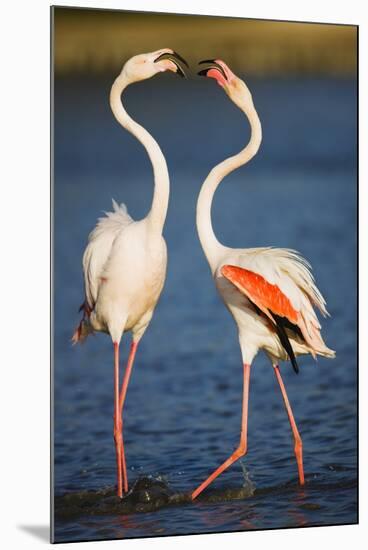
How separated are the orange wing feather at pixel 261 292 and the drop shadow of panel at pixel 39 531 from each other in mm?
1429

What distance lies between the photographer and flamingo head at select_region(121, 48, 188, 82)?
7055mm

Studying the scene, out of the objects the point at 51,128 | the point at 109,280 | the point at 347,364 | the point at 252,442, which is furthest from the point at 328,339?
the point at 51,128

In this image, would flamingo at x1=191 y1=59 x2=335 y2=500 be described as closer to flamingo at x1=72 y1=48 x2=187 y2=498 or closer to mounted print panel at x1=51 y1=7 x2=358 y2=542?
mounted print panel at x1=51 y1=7 x2=358 y2=542

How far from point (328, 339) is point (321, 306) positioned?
0.54 ft

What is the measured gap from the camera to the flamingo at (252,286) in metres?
7.13

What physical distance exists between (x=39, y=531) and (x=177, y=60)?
227 cm

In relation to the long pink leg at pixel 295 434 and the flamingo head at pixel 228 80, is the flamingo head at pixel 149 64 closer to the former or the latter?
the flamingo head at pixel 228 80

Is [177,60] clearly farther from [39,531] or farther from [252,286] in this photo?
[39,531]

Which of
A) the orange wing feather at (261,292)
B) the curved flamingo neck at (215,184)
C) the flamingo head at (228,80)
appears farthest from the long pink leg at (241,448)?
the flamingo head at (228,80)

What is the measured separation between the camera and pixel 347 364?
7422mm

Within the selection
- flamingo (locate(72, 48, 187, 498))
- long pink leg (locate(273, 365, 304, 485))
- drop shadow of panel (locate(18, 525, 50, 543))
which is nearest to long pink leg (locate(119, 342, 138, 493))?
flamingo (locate(72, 48, 187, 498))

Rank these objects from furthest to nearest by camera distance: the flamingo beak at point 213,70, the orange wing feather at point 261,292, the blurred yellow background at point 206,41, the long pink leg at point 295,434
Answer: the long pink leg at point 295,434, the flamingo beak at point 213,70, the orange wing feather at point 261,292, the blurred yellow background at point 206,41

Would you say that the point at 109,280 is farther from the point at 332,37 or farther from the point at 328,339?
the point at 332,37

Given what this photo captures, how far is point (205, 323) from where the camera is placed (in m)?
7.21
